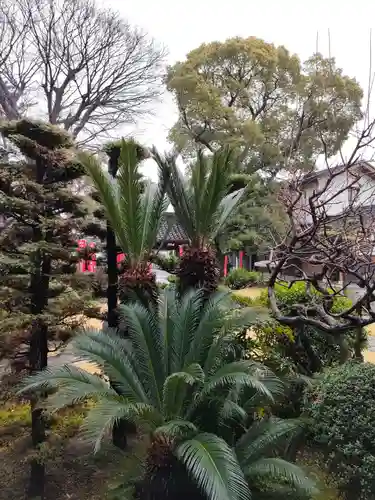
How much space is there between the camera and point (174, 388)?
3.95m

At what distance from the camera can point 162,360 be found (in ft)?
15.4

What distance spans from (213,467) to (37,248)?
308cm

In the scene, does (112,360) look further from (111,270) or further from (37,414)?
(111,270)

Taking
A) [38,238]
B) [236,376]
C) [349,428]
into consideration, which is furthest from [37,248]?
[349,428]

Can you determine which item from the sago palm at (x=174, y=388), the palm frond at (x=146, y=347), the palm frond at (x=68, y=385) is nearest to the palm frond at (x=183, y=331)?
the sago palm at (x=174, y=388)

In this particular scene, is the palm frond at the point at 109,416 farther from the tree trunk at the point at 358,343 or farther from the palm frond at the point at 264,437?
the tree trunk at the point at 358,343

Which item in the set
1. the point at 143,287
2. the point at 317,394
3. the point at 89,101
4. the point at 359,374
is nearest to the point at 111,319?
the point at 143,287

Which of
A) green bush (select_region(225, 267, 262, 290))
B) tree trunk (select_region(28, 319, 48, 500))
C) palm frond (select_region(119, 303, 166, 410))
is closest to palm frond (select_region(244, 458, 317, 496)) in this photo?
palm frond (select_region(119, 303, 166, 410))

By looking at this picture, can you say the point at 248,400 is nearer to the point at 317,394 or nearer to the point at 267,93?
the point at 317,394

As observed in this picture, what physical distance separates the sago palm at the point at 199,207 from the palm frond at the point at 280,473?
216 centimetres

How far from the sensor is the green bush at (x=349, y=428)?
368cm

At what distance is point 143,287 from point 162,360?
1.02 metres

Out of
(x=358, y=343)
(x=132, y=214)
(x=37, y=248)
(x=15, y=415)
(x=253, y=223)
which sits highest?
(x=253, y=223)

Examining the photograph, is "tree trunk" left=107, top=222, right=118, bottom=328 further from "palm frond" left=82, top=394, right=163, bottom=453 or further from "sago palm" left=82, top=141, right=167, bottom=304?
"palm frond" left=82, top=394, right=163, bottom=453
